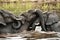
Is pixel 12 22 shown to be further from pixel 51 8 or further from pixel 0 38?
pixel 51 8

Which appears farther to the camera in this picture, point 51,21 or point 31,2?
point 31,2

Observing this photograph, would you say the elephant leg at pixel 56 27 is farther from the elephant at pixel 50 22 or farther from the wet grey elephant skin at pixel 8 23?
the wet grey elephant skin at pixel 8 23

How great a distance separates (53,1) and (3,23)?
7772mm

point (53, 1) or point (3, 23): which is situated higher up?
point (3, 23)

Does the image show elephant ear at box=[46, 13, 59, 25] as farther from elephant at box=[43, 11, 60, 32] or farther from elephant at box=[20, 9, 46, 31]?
elephant at box=[20, 9, 46, 31]

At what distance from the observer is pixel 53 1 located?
11.9 meters

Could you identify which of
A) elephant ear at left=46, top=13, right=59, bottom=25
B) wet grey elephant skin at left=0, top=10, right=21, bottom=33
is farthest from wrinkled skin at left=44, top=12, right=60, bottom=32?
wet grey elephant skin at left=0, top=10, right=21, bottom=33

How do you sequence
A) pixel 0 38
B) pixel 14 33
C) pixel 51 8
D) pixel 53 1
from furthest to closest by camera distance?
pixel 53 1 → pixel 51 8 → pixel 14 33 → pixel 0 38

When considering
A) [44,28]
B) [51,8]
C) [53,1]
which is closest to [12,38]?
[44,28]

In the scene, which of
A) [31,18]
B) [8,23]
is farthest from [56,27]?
[8,23]

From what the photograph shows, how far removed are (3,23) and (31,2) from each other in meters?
7.86

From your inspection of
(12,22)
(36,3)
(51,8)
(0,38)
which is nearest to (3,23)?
(12,22)

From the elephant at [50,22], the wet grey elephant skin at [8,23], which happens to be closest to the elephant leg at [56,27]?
the elephant at [50,22]

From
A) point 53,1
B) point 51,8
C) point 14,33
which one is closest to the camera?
point 14,33
